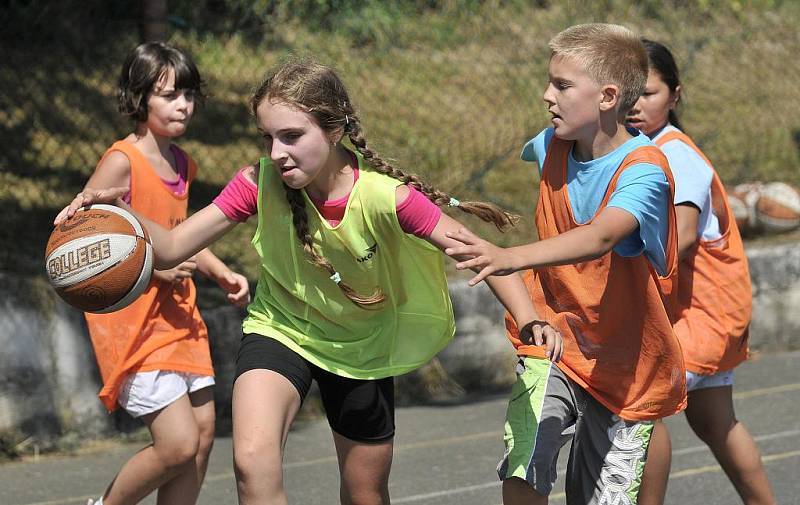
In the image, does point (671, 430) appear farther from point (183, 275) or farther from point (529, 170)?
point (529, 170)

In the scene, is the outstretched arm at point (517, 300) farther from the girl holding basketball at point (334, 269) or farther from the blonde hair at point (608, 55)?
the blonde hair at point (608, 55)

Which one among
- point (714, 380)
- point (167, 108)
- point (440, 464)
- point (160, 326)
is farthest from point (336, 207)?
point (440, 464)

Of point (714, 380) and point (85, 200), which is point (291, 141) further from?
point (714, 380)

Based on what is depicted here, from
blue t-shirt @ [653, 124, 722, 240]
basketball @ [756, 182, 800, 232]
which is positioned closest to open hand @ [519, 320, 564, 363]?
blue t-shirt @ [653, 124, 722, 240]

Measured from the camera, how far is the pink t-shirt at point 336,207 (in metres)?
3.86

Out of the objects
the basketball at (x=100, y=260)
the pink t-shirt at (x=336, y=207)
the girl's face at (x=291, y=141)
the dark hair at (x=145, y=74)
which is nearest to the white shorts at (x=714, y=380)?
the pink t-shirt at (x=336, y=207)

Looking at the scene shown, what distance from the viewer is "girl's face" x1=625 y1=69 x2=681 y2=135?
4648 millimetres

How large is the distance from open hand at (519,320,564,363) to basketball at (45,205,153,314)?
1152mm

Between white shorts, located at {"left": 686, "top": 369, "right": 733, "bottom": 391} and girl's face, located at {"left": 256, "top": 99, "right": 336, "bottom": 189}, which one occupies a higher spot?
girl's face, located at {"left": 256, "top": 99, "right": 336, "bottom": 189}

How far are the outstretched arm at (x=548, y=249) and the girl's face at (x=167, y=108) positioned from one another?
1642mm

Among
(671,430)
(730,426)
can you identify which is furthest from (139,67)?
(671,430)

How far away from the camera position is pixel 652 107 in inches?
183

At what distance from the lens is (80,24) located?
8.30 metres

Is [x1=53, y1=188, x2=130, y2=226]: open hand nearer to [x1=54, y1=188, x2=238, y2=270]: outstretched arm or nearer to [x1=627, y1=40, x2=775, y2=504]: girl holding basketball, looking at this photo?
[x1=54, y1=188, x2=238, y2=270]: outstretched arm
